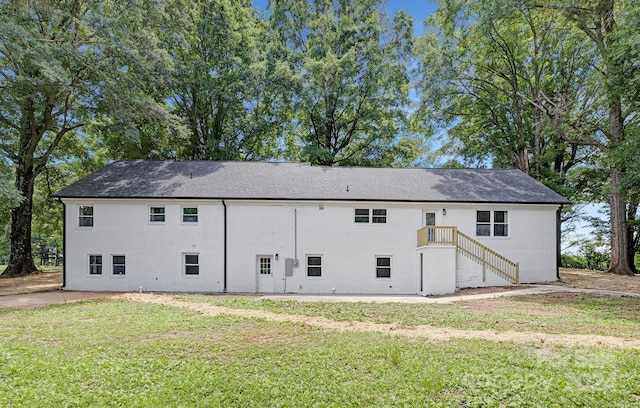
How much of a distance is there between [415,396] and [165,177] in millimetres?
17402

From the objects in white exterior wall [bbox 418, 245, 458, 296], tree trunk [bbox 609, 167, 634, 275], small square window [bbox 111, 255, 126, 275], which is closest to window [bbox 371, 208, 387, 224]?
white exterior wall [bbox 418, 245, 458, 296]

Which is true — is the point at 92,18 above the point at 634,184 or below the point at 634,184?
above

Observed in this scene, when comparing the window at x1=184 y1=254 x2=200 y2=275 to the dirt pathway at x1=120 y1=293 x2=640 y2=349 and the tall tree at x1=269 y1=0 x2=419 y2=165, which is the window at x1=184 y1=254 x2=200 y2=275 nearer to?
the dirt pathway at x1=120 y1=293 x2=640 y2=349

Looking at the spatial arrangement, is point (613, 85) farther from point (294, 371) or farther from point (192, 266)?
point (192, 266)

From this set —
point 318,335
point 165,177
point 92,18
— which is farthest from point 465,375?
point 92,18

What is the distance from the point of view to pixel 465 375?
19.2 feet

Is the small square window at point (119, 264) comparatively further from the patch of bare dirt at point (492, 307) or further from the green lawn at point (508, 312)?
the patch of bare dirt at point (492, 307)

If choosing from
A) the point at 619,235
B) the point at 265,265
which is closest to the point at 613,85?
the point at 619,235

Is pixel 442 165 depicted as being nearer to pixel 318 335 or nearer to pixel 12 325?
pixel 318 335

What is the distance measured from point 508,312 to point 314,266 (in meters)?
8.95

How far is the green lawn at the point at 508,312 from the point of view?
9117 millimetres

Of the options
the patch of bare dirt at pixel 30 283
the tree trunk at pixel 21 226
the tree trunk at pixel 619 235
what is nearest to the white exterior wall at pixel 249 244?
the patch of bare dirt at pixel 30 283

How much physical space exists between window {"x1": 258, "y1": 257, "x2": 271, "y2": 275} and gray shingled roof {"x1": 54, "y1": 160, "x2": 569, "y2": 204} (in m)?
3.05

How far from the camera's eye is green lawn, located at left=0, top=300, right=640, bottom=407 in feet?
17.1
